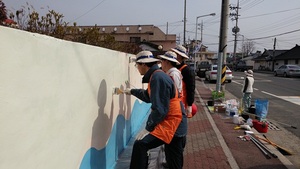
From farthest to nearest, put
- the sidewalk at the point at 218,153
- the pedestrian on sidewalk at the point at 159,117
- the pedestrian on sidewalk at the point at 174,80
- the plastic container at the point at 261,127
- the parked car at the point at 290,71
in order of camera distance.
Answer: the parked car at the point at 290,71 → the plastic container at the point at 261,127 → the sidewalk at the point at 218,153 → the pedestrian on sidewalk at the point at 174,80 → the pedestrian on sidewalk at the point at 159,117

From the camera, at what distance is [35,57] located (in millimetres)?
1782

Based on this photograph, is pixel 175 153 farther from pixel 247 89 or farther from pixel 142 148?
pixel 247 89

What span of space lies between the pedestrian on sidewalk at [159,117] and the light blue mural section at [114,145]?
477mm

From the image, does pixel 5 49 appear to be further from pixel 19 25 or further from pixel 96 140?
pixel 19 25

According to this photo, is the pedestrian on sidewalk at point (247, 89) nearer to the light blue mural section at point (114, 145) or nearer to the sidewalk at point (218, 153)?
the sidewalk at point (218, 153)

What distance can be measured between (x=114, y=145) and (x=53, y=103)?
7.48ft

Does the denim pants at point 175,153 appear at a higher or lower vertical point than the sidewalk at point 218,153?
higher

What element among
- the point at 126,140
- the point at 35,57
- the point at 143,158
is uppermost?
the point at 35,57

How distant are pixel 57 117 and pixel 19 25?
207 centimetres

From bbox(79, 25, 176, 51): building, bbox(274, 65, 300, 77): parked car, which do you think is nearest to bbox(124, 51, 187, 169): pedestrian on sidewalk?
bbox(274, 65, 300, 77): parked car

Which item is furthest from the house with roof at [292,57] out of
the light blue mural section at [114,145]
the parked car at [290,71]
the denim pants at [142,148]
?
the denim pants at [142,148]

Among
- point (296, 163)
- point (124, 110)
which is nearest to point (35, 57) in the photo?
point (124, 110)

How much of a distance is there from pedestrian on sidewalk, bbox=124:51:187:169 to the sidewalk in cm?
105

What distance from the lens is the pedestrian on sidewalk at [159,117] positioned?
9.34 feet
